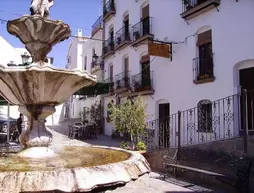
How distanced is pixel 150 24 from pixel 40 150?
1337 cm

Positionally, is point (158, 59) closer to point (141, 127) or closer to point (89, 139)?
point (141, 127)

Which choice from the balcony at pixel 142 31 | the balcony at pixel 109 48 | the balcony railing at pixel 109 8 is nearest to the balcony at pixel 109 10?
the balcony railing at pixel 109 8

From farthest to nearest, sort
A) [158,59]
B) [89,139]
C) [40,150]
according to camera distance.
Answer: [89,139] → [158,59] → [40,150]

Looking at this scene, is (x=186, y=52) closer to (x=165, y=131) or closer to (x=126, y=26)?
(x=165, y=131)

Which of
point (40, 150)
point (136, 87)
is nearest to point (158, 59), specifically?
point (136, 87)

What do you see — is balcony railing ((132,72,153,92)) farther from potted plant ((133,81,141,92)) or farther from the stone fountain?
the stone fountain

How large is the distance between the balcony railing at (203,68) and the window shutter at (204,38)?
62 cm

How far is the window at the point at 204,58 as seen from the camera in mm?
12000

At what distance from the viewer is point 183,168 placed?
879cm

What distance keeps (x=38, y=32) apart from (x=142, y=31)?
44.6ft

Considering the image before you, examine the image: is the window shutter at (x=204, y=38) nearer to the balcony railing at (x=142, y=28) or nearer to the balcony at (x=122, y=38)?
the balcony railing at (x=142, y=28)

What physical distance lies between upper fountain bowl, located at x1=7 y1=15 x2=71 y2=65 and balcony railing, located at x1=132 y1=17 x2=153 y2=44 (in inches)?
475

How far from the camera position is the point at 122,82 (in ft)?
64.8

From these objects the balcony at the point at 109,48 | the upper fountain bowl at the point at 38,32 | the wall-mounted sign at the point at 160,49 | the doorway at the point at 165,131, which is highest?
the balcony at the point at 109,48
